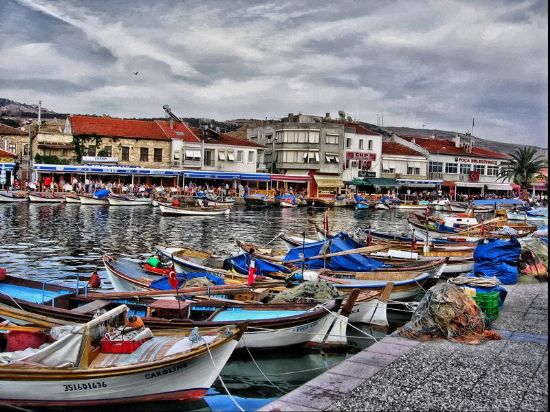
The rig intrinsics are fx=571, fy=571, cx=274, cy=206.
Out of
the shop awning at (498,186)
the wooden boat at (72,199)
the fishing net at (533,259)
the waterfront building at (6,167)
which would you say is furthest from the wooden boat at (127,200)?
the shop awning at (498,186)

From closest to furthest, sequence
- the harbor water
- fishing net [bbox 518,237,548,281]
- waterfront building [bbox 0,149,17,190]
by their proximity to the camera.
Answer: the harbor water < fishing net [bbox 518,237,548,281] < waterfront building [bbox 0,149,17,190]

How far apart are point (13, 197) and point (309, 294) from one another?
168ft

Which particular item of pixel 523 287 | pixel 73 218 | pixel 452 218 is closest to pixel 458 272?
pixel 523 287

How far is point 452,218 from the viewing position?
4309 cm

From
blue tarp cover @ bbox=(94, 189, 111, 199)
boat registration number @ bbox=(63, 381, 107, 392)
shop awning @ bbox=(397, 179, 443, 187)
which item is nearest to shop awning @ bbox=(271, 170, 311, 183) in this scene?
shop awning @ bbox=(397, 179, 443, 187)

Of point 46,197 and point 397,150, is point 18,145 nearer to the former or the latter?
point 46,197

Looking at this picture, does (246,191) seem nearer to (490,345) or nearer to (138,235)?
(138,235)

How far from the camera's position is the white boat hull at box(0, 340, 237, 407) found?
30.6 feet

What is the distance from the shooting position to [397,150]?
298 feet

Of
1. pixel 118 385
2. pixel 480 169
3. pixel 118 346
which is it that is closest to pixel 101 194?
pixel 118 346

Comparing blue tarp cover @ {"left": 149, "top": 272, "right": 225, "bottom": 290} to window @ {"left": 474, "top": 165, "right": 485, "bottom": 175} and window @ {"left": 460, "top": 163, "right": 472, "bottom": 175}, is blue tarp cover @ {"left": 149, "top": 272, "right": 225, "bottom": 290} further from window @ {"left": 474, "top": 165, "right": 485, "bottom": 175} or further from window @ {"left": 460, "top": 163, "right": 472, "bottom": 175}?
window @ {"left": 474, "top": 165, "right": 485, "bottom": 175}

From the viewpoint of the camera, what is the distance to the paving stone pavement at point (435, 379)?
321 inches

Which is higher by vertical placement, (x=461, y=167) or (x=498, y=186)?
(x=461, y=167)

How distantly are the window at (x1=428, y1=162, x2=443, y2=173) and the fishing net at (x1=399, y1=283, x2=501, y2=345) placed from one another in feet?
276
